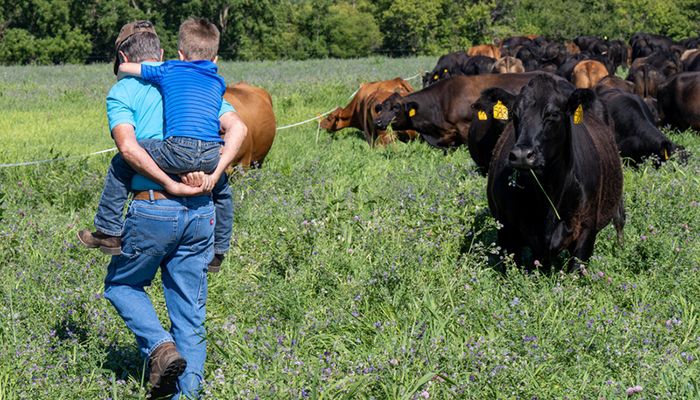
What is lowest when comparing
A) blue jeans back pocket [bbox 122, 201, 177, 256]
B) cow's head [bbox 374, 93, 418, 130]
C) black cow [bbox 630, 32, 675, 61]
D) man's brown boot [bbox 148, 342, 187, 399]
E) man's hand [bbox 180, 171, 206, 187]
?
black cow [bbox 630, 32, 675, 61]

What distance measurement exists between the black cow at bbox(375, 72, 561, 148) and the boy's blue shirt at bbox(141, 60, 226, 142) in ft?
32.2

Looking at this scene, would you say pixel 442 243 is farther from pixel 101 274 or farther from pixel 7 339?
pixel 7 339

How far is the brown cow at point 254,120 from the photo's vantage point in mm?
11008

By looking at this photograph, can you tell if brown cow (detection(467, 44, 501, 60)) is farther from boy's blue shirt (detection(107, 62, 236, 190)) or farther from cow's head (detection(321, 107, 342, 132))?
boy's blue shirt (detection(107, 62, 236, 190))

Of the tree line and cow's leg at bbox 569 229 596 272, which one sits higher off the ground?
cow's leg at bbox 569 229 596 272

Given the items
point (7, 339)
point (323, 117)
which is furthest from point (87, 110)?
point (7, 339)

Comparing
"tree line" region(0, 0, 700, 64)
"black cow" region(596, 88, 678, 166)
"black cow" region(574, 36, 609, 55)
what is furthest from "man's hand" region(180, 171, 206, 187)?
"tree line" region(0, 0, 700, 64)

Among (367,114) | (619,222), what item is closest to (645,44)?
(367,114)

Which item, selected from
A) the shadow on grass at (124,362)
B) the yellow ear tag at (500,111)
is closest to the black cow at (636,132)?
the yellow ear tag at (500,111)

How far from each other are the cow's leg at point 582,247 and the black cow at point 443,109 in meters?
7.23

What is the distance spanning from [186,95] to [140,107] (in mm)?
227

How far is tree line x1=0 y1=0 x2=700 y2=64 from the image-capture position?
6606 centimetres

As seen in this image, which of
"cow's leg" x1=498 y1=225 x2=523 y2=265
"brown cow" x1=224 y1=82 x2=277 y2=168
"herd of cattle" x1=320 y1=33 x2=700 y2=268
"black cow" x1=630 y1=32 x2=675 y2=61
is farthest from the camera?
"black cow" x1=630 y1=32 x2=675 y2=61

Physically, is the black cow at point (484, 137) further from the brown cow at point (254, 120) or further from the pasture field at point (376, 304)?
the brown cow at point (254, 120)
